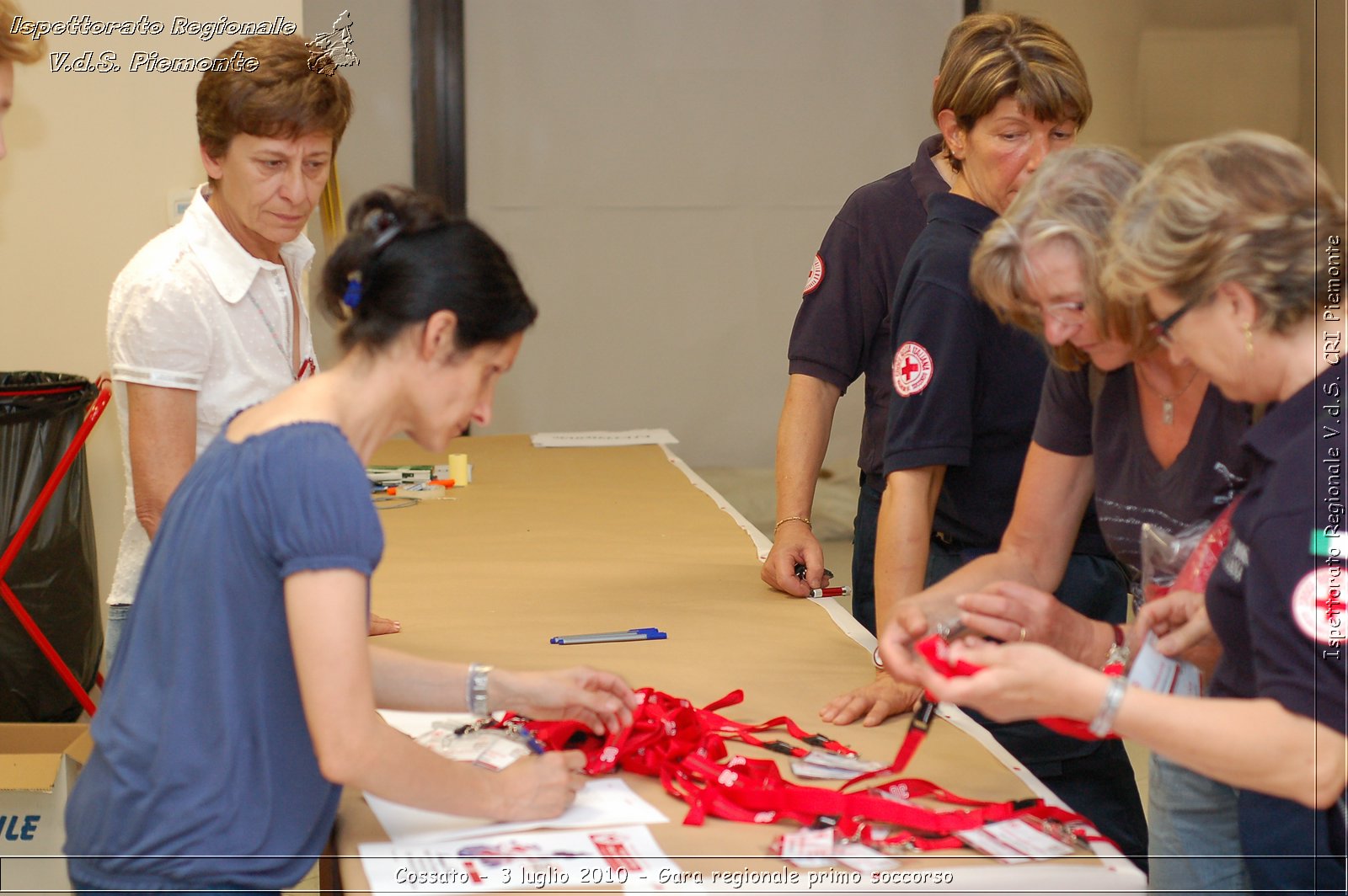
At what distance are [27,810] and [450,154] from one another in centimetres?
357

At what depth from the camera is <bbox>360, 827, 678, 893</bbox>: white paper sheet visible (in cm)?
129

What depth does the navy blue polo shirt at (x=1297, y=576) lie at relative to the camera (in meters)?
1.10

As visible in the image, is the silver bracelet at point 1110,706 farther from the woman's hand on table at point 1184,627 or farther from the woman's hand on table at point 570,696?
the woman's hand on table at point 570,696

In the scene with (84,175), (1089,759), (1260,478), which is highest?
(84,175)

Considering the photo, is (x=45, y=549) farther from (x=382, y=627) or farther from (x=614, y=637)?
(x=614, y=637)

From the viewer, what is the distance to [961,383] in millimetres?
1945

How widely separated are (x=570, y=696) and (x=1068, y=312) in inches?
31.4

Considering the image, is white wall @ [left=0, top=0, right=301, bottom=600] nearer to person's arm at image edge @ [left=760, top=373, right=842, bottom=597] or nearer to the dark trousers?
person's arm at image edge @ [left=760, top=373, right=842, bottom=597]

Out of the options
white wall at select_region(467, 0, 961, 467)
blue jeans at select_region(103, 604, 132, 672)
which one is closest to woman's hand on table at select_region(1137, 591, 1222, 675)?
blue jeans at select_region(103, 604, 132, 672)

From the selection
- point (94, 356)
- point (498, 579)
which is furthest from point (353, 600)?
point (94, 356)

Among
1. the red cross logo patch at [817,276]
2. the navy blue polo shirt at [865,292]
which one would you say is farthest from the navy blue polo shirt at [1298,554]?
the red cross logo patch at [817,276]

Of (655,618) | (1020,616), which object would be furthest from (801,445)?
(1020,616)

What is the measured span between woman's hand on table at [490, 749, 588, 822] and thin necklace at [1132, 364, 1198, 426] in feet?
2.91

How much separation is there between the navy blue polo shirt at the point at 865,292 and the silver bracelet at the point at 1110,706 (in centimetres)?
121
